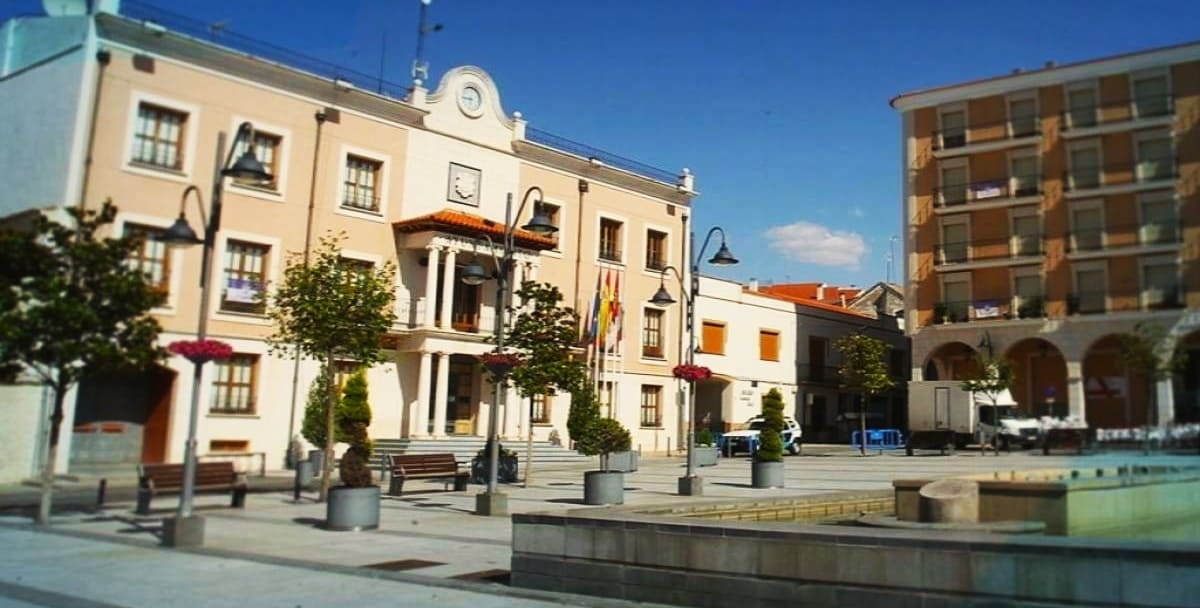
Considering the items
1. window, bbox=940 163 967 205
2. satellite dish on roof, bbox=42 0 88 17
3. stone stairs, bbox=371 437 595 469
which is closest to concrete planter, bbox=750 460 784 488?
stone stairs, bbox=371 437 595 469

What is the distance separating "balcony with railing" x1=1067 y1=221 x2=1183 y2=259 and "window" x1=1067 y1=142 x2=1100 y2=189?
0.15 meters

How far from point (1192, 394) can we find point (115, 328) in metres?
8.91

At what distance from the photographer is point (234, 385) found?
7.28m

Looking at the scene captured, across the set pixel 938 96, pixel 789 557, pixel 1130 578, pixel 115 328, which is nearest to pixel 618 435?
pixel 115 328

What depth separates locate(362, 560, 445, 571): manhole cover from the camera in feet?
28.4

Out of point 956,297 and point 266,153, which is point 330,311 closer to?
point 266,153

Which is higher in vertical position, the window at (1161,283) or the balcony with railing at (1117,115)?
the balcony with railing at (1117,115)

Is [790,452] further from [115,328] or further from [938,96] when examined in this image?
[938,96]

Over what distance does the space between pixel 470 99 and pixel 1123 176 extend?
22095mm

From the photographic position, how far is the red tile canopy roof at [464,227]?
656 inches

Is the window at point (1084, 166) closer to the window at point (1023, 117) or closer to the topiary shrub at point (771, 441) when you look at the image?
the window at point (1023, 117)

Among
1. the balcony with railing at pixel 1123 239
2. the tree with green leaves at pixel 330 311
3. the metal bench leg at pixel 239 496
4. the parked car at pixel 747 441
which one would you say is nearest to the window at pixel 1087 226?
the balcony with railing at pixel 1123 239

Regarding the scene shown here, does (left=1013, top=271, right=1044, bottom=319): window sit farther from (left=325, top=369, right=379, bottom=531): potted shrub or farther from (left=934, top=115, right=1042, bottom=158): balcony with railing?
(left=325, top=369, right=379, bottom=531): potted shrub

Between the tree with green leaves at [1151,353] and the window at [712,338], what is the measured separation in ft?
109
